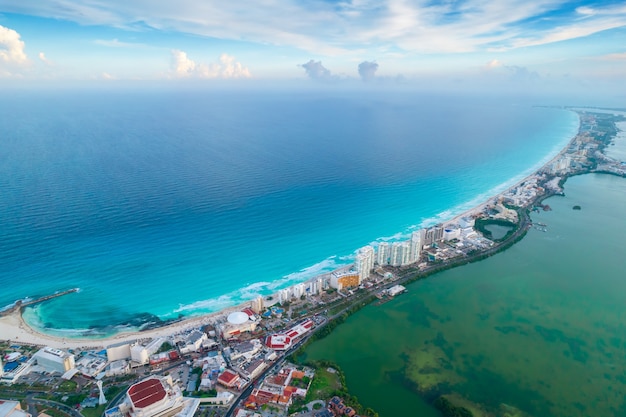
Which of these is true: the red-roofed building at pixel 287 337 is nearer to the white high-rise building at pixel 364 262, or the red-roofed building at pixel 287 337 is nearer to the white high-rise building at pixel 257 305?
the white high-rise building at pixel 257 305

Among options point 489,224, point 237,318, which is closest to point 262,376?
point 237,318

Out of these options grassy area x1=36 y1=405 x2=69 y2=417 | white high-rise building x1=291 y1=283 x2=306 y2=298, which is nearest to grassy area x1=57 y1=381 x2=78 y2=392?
grassy area x1=36 y1=405 x2=69 y2=417

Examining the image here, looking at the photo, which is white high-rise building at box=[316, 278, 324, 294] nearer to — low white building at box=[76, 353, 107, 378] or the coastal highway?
the coastal highway

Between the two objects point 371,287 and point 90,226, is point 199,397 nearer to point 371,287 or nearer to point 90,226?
point 371,287

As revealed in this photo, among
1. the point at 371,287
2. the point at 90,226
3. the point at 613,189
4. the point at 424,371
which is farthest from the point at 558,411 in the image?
the point at 613,189

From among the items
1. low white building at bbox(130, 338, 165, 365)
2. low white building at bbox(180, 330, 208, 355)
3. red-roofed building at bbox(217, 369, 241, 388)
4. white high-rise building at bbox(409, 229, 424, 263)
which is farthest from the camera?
white high-rise building at bbox(409, 229, 424, 263)
